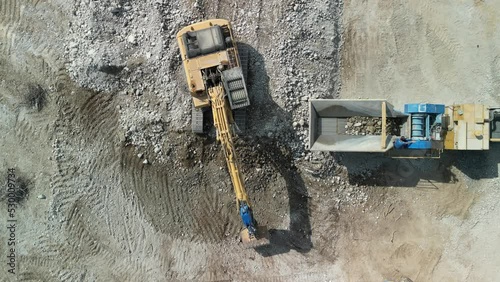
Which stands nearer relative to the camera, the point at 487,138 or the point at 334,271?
the point at 487,138

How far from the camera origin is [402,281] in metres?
17.5

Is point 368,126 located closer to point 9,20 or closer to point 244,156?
point 244,156

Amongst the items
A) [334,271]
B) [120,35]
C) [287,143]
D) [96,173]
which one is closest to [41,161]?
[96,173]

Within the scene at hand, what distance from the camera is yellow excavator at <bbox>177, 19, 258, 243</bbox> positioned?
15.7m

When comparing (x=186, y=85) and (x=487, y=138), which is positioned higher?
(x=186, y=85)

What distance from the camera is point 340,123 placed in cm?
1719

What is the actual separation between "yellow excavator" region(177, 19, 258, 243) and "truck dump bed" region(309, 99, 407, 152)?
2.53m

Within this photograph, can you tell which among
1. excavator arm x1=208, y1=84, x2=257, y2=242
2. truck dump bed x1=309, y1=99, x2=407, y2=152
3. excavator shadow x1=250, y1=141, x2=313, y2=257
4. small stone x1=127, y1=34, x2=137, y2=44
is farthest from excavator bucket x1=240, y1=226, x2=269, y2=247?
small stone x1=127, y1=34, x2=137, y2=44

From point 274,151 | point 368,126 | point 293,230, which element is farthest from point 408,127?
point 293,230

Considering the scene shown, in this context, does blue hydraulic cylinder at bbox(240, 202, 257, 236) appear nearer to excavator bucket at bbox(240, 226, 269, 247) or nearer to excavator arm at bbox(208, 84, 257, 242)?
excavator arm at bbox(208, 84, 257, 242)

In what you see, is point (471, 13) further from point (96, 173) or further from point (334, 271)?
point (96, 173)

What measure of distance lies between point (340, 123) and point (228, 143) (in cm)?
394

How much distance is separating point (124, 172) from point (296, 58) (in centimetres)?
686

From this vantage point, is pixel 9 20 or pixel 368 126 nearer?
pixel 368 126
